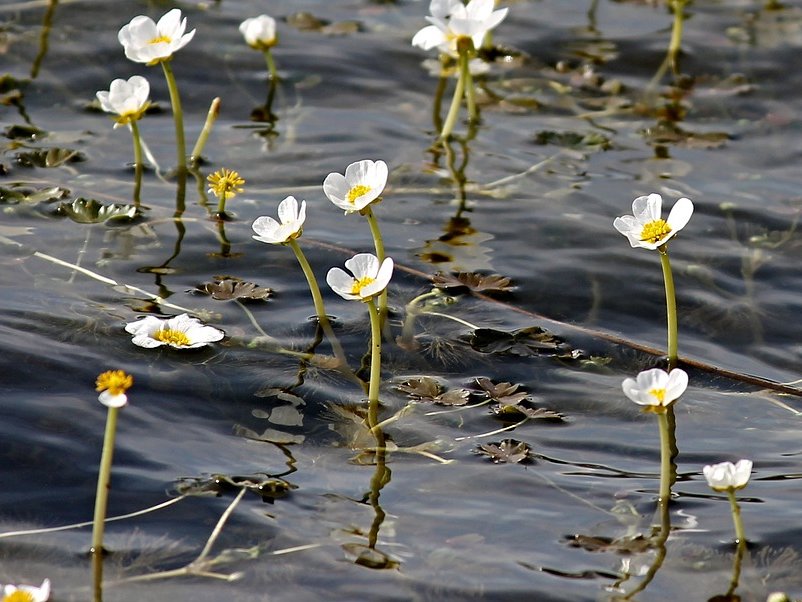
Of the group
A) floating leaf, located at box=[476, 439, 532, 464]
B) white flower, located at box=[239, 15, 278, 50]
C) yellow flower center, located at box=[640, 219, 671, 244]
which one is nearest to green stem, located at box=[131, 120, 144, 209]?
white flower, located at box=[239, 15, 278, 50]

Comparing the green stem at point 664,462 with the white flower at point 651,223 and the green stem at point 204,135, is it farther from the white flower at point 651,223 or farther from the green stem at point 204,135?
the green stem at point 204,135

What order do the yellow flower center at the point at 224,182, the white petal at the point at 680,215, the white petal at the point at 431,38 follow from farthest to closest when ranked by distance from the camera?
the white petal at the point at 431,38, the yellow flower center at the point at 224,182, the white petal at the point at 680,215

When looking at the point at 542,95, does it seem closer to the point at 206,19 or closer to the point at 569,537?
the point at 206,19

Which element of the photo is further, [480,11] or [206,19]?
[206,19]

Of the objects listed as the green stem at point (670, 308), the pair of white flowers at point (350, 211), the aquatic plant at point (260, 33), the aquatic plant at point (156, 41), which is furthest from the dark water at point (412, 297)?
the aquatic plant at point (156, 41)

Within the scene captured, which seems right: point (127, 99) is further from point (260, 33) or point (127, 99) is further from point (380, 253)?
point (380, 253)

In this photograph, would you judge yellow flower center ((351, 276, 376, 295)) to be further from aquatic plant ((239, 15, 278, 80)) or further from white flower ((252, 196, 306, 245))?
aquatic plant ((239, 15, 278, 80))

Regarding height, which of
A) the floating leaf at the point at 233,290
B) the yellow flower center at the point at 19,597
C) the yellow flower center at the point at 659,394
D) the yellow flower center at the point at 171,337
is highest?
the floating leaf at the point at 233,290

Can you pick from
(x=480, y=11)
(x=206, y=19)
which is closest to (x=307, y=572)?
(x=480, y=11)
